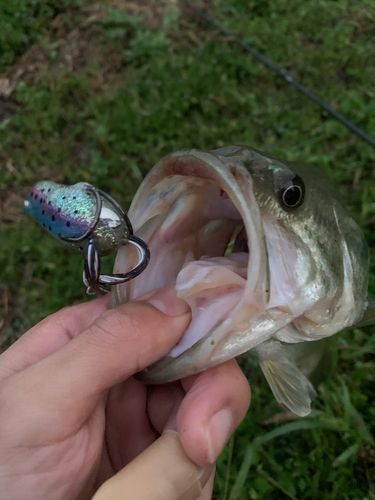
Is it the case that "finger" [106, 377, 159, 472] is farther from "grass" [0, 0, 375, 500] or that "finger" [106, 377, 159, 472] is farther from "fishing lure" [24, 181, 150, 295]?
"grass" [0, 0, 375, 500]

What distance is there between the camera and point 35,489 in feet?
3.32

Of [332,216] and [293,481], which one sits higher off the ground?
[332,216]

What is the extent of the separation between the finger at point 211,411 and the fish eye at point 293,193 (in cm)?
58

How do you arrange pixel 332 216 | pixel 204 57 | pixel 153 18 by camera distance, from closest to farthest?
pixel 332 216 → pixel 204 57 → pixel 153 18

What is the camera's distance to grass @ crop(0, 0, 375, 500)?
2.88 metres

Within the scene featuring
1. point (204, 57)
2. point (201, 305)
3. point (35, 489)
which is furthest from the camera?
point (204, 57)

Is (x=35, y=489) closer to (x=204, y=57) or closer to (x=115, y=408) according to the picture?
(x=115, y=408)

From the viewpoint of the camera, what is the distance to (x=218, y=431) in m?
1.15

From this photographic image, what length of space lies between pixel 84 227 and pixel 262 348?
3.33ft

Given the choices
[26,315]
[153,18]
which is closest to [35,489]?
[26,315]

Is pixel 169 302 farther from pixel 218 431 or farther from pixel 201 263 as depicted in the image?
pixel 218 431

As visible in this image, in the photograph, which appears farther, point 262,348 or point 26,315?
point 26,315

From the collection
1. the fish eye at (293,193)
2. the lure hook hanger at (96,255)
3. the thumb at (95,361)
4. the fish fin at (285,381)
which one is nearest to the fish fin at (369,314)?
the fish fin at (285,381)

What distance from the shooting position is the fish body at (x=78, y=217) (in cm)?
105
